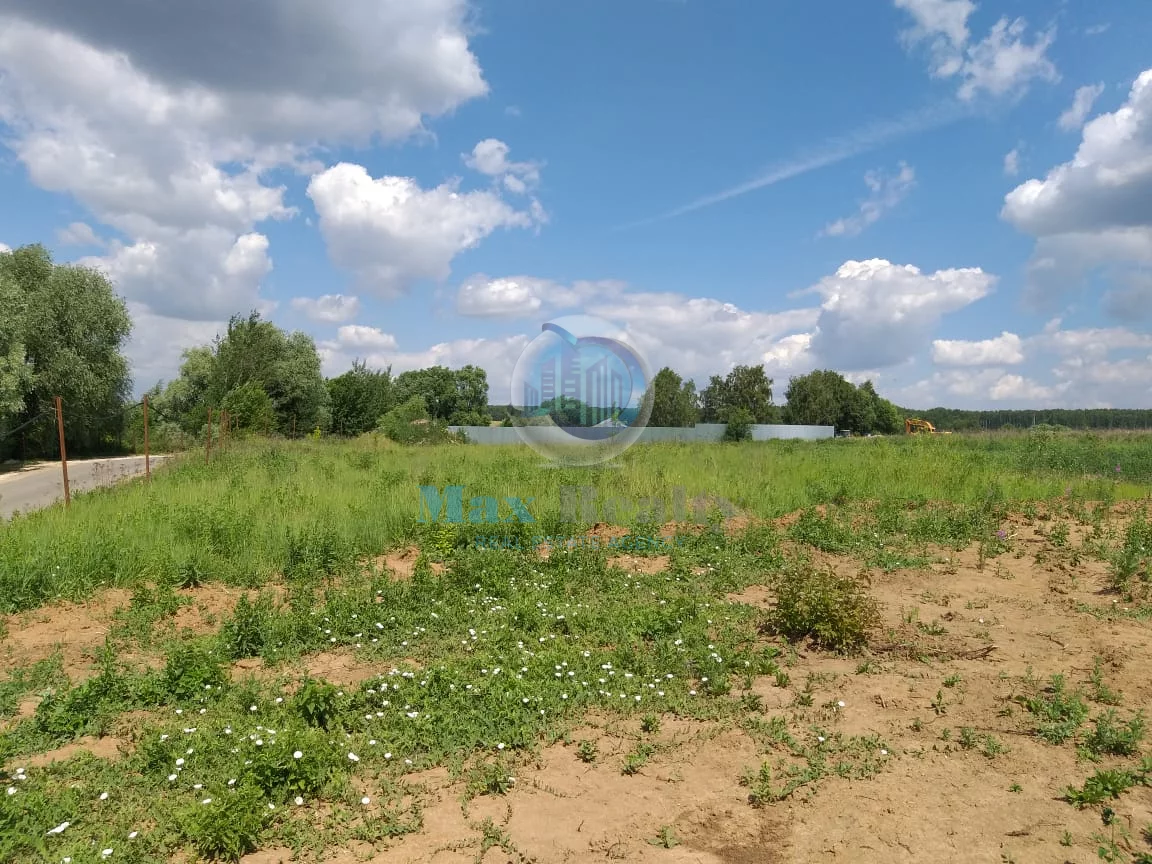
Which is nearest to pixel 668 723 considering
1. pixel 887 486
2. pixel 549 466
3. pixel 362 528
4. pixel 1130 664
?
pixel 1130 664

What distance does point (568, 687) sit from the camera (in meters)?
4.63

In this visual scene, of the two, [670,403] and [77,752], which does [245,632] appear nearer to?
[77,752]

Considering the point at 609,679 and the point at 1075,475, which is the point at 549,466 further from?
the point at 1075,475

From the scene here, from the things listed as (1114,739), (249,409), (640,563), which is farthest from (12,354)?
(1114,739)

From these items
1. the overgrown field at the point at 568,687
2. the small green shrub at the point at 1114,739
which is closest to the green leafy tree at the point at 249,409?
the overgrown field at the point at 568,687

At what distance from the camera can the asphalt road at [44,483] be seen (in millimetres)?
14609

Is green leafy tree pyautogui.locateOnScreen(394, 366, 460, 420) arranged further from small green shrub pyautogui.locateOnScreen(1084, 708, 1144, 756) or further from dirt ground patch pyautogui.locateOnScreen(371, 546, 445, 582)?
small green shrub pyautogui.locateOnScreen(1084, 708, 1144, 756)

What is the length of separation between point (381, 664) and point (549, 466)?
1009 cm

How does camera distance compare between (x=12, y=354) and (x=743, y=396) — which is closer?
(x=12, y=354)

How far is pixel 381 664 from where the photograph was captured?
5.26m

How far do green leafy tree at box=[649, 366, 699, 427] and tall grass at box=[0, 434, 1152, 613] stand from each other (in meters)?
20.6

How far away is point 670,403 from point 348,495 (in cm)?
3144

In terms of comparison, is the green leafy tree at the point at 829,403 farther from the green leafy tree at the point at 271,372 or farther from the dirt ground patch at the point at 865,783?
the dirt ground patch at the point at 865,783

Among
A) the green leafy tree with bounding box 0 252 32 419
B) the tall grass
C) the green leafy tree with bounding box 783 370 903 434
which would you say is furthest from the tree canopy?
the green leafy tree with bounding box 783 370 903 434
